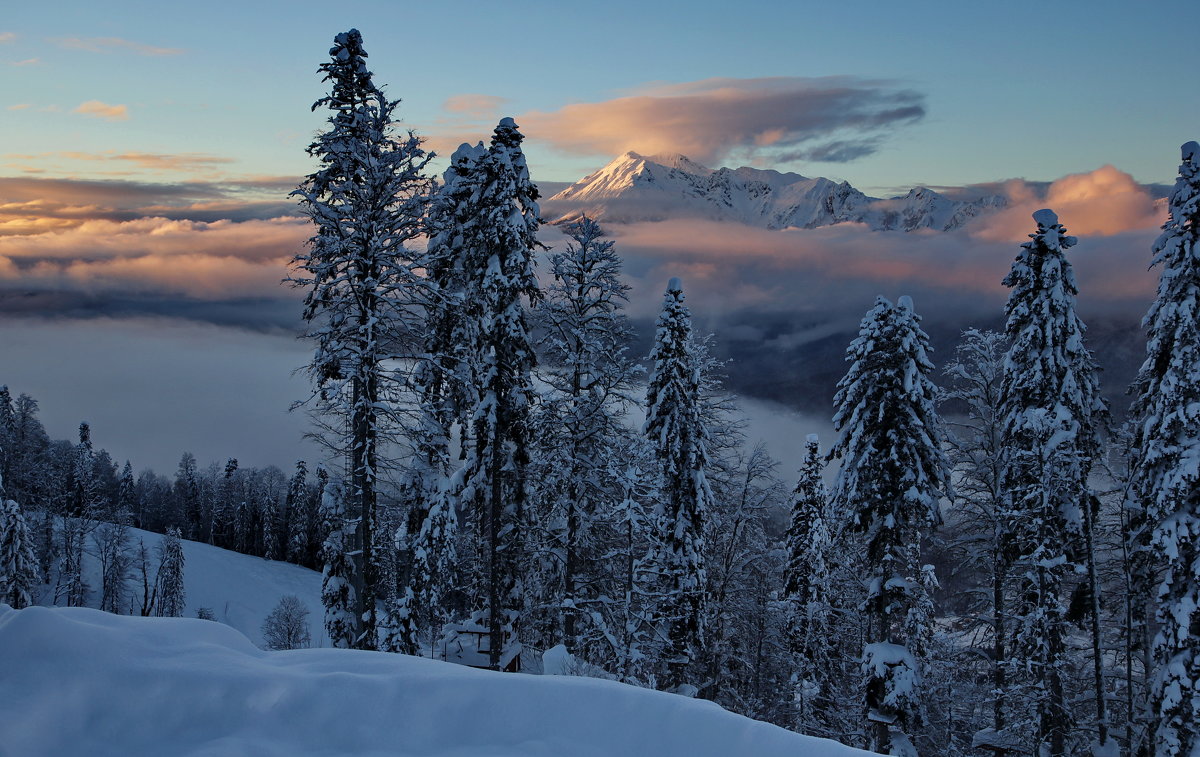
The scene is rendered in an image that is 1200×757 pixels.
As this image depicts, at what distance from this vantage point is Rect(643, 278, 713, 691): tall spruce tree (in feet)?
78.8

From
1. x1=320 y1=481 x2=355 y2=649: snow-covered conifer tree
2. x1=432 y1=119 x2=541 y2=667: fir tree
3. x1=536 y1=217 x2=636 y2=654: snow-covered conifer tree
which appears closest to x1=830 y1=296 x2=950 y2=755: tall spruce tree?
x1=536 y1=217 x2=636 y2=654: snow-covered conifer tree

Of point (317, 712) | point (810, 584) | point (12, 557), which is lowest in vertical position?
point (12, 557)

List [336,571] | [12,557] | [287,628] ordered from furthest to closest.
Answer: [287,628] < [12,557] < [336,571]

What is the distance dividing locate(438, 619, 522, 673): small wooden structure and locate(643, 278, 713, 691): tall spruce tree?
6.05 metres

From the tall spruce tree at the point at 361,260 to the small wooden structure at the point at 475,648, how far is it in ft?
13.0

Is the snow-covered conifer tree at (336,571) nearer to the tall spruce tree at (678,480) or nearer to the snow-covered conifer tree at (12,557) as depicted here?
the tall spruce tree at (678,480)

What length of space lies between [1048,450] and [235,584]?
8763cm

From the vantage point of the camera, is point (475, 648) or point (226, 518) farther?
point (226, 518)

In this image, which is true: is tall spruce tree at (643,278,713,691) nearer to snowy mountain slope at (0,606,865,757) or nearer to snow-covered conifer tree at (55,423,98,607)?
snowy mountain slope at (0,606,865,757)

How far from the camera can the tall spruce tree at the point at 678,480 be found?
2403 centimetres

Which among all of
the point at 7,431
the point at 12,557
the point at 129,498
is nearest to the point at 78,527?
the point at 7,431

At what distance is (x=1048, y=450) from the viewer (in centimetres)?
1850

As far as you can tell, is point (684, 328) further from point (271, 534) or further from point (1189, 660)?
point (271, 534)

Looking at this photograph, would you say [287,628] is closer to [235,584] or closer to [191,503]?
[235,584]
